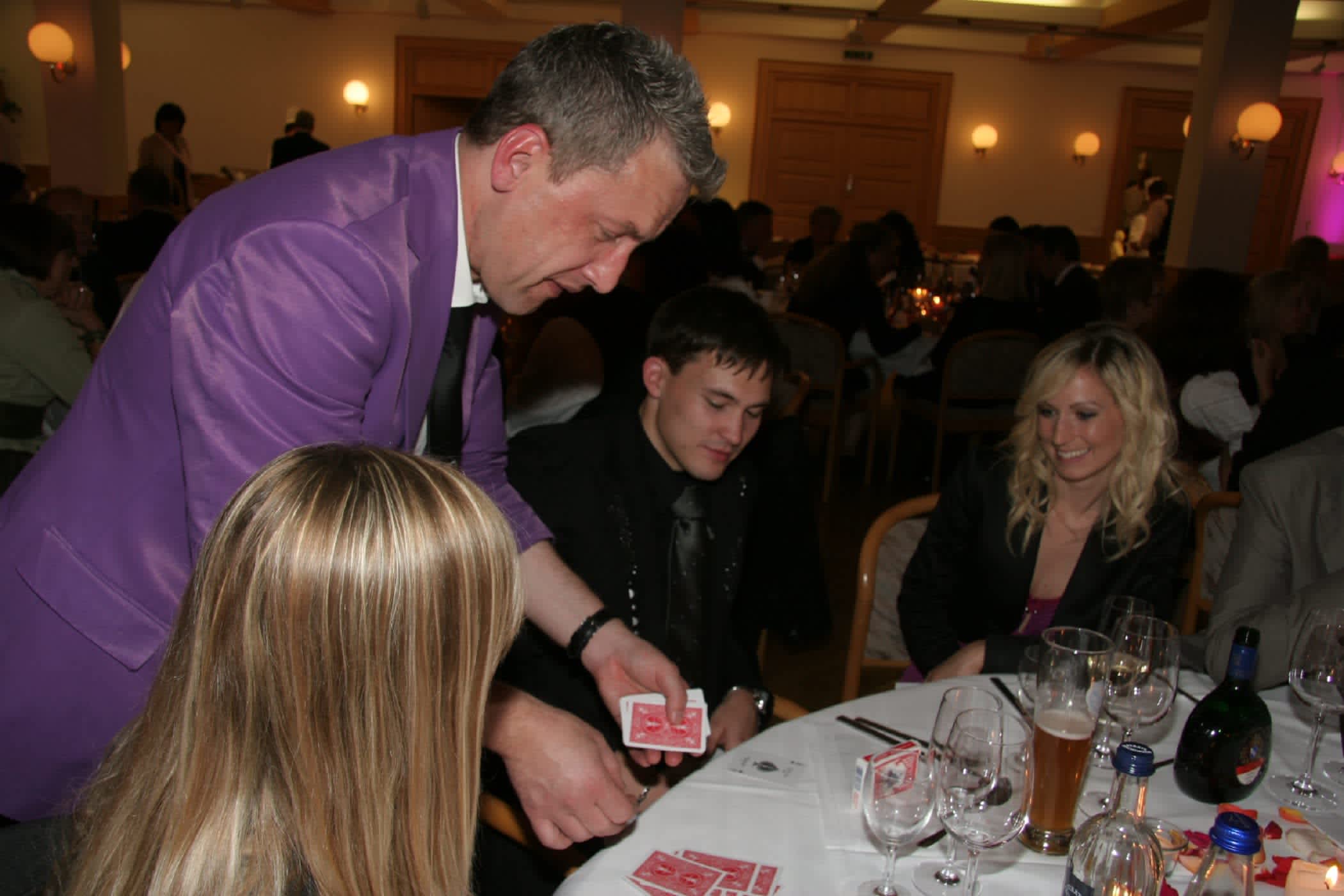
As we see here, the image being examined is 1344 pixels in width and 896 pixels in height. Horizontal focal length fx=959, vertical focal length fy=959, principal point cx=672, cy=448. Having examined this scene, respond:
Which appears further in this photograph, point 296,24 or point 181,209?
point 296,24

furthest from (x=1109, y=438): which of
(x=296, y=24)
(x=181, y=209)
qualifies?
(x=296, y=24)

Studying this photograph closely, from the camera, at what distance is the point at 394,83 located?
1207 centimetres

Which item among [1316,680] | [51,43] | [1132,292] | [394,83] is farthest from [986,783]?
[394,83]

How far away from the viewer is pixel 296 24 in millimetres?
11906

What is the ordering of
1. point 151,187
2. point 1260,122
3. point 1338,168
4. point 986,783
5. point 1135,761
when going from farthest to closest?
point 1338,168, point 1260,122, point 151,187, point 986,783, point 1135,761

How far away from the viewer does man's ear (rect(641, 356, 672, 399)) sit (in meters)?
2.25

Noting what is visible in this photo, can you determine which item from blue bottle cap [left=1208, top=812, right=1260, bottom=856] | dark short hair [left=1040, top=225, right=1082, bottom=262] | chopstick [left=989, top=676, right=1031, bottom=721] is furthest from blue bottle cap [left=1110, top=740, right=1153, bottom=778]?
dark short hair [left=1040, top=225, right=1082, bottom=262]

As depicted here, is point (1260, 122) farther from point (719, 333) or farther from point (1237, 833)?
point (1237, 833)

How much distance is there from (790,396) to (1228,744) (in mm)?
2511

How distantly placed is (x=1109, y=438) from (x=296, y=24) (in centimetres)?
1235

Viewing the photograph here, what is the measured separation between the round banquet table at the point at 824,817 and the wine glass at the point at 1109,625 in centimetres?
2

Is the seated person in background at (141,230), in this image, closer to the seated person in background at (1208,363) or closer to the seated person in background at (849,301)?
the seated person in background at (849,301)

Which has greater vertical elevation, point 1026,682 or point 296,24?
point 296,24

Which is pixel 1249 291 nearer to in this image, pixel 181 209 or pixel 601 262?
pixel 601 262
